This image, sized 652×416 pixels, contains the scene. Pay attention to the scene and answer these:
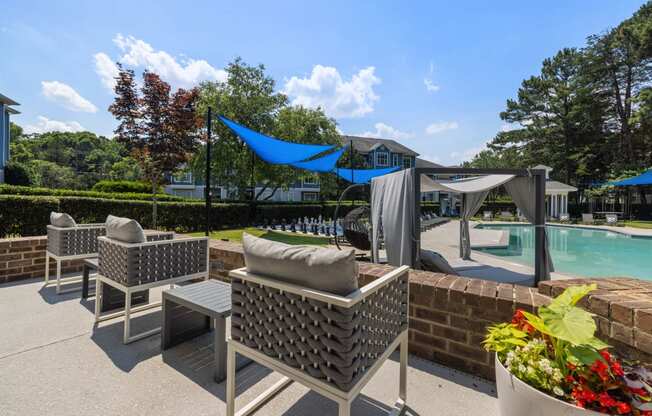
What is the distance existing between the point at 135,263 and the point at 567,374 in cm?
308

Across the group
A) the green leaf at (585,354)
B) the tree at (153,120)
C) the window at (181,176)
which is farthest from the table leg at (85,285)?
the window at (181,176)

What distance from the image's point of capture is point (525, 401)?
1.29 m

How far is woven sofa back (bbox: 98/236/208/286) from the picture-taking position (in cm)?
261

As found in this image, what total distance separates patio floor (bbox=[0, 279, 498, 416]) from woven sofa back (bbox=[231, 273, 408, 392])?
0.53 metres

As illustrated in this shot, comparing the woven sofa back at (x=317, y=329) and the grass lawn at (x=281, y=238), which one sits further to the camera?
the grass lawn at (x=281, y=238)

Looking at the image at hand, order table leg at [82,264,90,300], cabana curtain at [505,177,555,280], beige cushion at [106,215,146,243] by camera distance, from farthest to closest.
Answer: cabana curtain at [505,177,555,280] < table leg at [82,264,90,300] < beige cushion at [106,215,146,243]

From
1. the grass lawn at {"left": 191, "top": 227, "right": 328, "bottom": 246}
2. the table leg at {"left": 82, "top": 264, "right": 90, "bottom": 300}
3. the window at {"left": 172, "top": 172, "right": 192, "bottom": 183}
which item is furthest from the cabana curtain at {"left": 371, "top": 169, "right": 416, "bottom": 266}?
the window at {"left": 172, "top": 172, "right": 192, "bottom": 183}

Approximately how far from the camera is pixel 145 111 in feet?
29.5

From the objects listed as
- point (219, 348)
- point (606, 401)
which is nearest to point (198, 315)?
point (219, 348)

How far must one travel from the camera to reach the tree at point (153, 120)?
884 centimetres

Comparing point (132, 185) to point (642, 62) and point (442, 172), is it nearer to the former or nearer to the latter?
point (442, 172)

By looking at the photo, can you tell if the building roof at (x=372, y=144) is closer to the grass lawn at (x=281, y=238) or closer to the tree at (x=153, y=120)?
the grass lawn at (x=281, y=238)

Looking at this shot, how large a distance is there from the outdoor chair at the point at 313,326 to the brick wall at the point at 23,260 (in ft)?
14.9

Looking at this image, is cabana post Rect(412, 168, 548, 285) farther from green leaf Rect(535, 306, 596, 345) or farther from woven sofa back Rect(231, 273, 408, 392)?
green leaf Rect(535, 306, 596, 345)
